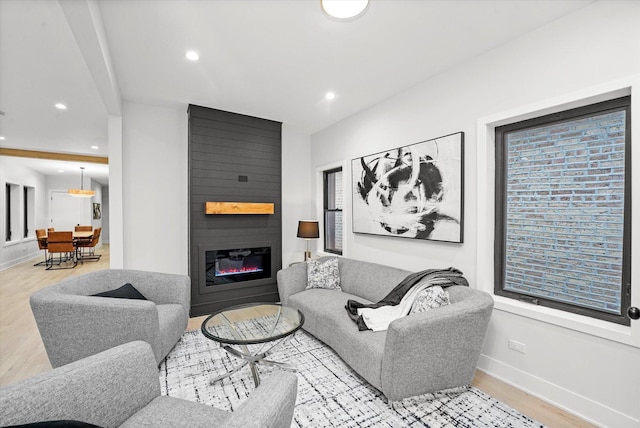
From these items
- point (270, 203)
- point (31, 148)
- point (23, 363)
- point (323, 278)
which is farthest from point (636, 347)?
point (31, 148)

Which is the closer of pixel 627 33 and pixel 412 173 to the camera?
pixel 627 33

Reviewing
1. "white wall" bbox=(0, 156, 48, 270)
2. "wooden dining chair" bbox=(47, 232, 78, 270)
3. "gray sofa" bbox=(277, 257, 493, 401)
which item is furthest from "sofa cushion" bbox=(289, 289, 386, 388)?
"white wall" bbox=(0, 156, 48, 270)

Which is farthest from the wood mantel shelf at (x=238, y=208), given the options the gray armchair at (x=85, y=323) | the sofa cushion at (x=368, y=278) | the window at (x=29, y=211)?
the window at (x=29, y=211)

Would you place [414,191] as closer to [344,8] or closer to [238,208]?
[344,8]

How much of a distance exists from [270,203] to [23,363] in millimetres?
3025

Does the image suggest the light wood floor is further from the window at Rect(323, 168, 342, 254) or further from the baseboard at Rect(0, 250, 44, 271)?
the window at Rect(323, 168, 342, 254)

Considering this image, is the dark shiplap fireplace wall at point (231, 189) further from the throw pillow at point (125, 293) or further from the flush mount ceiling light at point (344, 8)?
the flush mount ceiling light at point (344, 8)

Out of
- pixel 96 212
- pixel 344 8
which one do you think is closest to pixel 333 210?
pixel 344 8

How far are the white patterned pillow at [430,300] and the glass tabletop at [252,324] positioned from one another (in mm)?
959

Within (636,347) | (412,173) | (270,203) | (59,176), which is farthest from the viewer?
(59,176)

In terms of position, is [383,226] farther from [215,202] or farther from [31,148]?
[31,148]

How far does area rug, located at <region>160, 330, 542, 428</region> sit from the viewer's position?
1884 mm

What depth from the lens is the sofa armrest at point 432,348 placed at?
6.25 ft

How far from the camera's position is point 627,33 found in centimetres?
176
